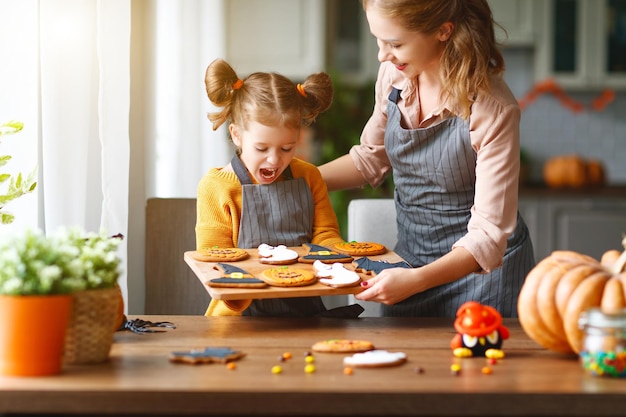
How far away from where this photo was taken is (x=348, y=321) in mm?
1639

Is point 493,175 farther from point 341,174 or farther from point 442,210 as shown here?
point 341,174

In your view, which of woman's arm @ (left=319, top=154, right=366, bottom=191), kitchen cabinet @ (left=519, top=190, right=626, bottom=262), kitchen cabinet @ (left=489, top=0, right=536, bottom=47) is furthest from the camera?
kitchen cabinet @ (left=489, top=0, right=536, bottom=47)

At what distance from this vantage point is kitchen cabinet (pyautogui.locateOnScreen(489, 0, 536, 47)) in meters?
4.94

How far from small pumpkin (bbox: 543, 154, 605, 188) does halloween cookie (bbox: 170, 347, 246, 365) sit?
12.7ft

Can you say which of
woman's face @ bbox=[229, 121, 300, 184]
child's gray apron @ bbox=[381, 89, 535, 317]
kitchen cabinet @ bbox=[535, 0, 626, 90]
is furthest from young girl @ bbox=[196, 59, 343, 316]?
kitchen cabinet @ bbox=[535, 0, 626, 90]

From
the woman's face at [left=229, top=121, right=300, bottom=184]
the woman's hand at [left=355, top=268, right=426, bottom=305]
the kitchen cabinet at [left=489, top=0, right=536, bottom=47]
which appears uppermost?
the kitchen cabinet at [left=489, top=0, right=536, bottom=47]

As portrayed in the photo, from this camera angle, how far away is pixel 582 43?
4.99 meters

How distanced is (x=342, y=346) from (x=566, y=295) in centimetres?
37

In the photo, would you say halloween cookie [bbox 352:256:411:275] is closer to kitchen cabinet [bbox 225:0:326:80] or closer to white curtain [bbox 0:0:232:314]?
white curtain [bbox 0:0:232:314]

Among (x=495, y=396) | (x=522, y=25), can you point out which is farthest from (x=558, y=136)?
(x=495, y=396)

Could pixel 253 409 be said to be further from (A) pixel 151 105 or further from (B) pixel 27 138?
(A) pixel 151 105

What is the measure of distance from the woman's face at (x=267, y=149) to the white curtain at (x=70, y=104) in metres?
0.41

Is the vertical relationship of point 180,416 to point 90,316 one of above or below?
below

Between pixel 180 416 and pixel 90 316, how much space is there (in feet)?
0.67
